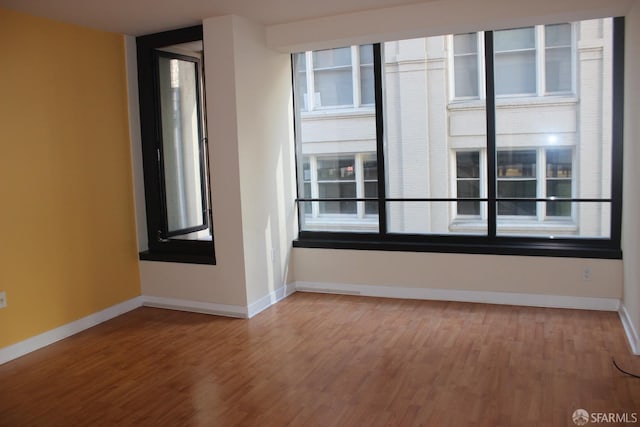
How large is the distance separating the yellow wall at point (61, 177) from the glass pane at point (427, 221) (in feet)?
8.24

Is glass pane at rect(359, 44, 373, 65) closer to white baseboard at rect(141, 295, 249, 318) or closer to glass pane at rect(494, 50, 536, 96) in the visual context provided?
glass pane at rect(494, 50, 536, 96)

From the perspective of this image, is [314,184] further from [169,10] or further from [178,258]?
[169,10]

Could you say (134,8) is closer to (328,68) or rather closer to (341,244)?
(328,68)

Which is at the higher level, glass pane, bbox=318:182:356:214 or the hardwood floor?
glass pane, bbox=318:182:356:214

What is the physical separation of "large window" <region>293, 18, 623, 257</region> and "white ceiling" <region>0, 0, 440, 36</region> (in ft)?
2.82

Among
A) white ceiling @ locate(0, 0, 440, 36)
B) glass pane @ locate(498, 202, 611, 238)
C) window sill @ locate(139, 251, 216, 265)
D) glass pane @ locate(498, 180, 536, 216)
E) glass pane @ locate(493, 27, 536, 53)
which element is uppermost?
white ceiling @ locate(0, 0, 440, 36)

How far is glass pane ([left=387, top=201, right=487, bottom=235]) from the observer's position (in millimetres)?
5285

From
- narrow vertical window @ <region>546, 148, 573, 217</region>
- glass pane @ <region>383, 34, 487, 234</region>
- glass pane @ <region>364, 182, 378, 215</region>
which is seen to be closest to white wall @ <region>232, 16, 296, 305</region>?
glass pane @ <region>364, 182, 378, 215</region>

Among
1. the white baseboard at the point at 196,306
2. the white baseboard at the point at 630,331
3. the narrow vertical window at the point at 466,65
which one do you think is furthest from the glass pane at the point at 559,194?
the white baseboard at the point at 196,306

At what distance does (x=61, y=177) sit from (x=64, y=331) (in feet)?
4.02

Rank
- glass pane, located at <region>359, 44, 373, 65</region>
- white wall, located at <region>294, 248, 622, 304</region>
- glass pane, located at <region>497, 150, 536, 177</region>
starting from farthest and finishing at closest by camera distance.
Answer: glass pane, located at <region>359, 44, 373, 65</region>
glass pane, located at <region>497, 150, 536, 177</region>
white wall, located at <region>294, 248, 622, 304</region>

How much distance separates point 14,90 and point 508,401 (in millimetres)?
3924

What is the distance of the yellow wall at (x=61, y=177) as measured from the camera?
13.6 ft

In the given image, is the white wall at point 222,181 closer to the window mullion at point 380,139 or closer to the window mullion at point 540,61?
the window mullion at point 380,139
